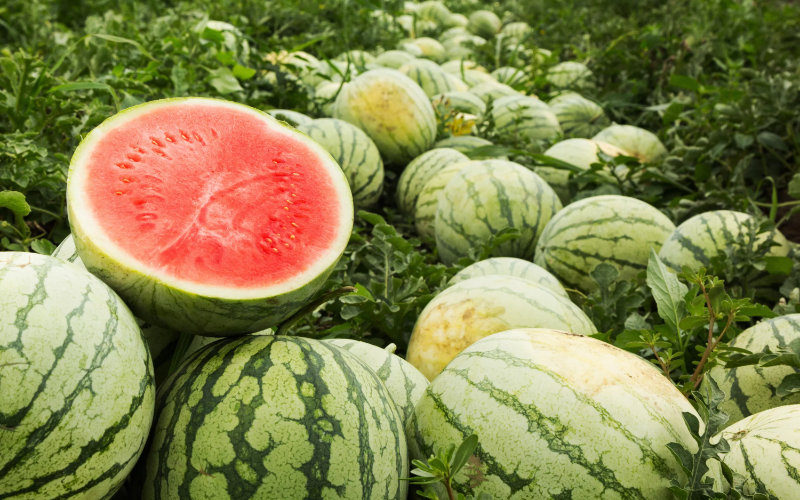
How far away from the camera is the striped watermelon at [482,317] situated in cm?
199

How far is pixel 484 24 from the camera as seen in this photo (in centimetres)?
923

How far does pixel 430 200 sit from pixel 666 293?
1912 millimetres

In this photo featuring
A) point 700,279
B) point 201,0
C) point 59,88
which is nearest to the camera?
point 700,279

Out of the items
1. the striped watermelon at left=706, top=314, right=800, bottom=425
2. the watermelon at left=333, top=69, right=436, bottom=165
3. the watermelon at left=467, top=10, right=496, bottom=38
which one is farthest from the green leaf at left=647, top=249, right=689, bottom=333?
the watermelon at left=467, top=10, right=496, bottom=38

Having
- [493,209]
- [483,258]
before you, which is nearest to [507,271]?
[483,258]

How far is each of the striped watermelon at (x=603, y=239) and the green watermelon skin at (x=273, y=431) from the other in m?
1.63

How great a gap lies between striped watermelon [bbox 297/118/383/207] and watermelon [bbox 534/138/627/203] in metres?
0.89

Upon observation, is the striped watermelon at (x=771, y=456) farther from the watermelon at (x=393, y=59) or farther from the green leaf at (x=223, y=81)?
the watermelon at (x=393, y=59)

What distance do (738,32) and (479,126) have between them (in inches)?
99.0

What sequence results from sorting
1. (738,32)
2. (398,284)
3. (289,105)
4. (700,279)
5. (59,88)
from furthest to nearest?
(738,32) < (289,105) < (59,88) < (398,284) < (700,279)

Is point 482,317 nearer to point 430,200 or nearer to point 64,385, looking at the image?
point 64,385

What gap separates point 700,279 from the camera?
1662 millimetres

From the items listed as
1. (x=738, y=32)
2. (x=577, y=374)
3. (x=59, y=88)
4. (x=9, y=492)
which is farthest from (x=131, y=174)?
(x=738, y=32)

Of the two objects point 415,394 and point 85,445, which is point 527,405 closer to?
point 415,394
